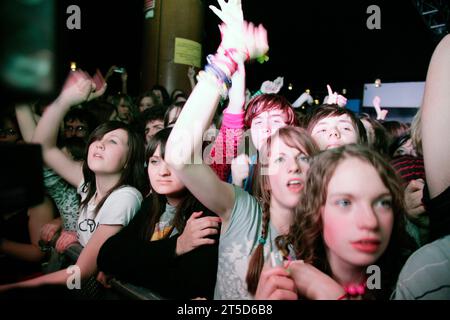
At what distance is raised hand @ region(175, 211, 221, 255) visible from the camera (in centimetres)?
118

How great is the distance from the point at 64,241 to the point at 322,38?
1043 centimetres

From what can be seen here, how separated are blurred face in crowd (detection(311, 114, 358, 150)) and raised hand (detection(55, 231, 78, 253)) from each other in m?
1.33

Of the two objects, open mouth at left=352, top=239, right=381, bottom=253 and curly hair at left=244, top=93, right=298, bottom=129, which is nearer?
open mouth at left=352, top=239, right=381, bottom=253

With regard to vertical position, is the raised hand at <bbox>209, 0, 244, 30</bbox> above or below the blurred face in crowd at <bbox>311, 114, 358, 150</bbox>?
above

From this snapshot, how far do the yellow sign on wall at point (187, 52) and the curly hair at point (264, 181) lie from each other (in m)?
2.86

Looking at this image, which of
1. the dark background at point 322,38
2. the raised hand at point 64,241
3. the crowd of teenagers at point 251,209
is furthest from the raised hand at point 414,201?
the dark background at point 322,38

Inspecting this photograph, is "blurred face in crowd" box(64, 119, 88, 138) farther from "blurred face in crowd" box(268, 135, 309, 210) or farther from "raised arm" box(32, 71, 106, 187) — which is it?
"blurred face in crowd" box(268, 135, 309, 210)

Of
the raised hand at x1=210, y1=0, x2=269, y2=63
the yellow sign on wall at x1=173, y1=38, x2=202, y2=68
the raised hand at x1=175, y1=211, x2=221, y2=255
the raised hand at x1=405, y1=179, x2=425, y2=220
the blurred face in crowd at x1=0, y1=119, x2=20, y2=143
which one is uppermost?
the yellow sign on wall at x1=173, y1=38, x2=202, y2=68

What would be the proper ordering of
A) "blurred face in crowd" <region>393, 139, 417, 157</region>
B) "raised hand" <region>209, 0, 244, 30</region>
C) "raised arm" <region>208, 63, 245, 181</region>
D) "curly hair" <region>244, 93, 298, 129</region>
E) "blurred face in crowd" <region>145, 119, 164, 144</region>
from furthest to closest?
"blurred face in crowd" <region>145, 119, 164, 144</region>, "blurred face in crowd" <region>393, 139, 417, 157</region>, "raised arm" <region>208, 63, 245, 181</region>, "curly hair" <region>244, 93, 298, 129</region>, "raised hand" <region>209, 0, 244, 30</region>

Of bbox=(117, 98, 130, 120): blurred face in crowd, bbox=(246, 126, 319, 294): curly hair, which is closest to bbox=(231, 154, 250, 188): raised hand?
bbox=(246, 126, 319, 294): curly hair

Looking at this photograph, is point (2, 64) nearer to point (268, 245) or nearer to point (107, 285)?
point (268, 245)

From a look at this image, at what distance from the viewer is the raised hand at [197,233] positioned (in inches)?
46.3

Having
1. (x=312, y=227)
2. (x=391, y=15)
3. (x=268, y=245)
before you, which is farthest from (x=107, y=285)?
(x=391, y=15)

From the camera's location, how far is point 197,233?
118 cm
